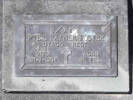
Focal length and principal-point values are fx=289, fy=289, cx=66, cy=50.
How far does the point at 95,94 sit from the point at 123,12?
1.41 meters

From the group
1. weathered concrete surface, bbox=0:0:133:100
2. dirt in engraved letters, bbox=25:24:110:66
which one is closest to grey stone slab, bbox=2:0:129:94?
weathered concrete surface, bbox=0:0:133:100

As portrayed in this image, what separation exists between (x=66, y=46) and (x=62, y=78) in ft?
1.69

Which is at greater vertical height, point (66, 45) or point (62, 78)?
point (66, 45)

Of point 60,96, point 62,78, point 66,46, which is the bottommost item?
point 60,96

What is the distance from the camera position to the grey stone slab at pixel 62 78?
15.1 feet

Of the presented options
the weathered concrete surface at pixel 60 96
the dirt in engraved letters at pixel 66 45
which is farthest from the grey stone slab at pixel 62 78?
the dirt in engraved letters at pixel 66 45

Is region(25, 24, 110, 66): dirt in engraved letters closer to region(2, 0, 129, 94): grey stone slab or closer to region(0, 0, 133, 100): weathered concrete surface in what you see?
region(2, 0, 129, 94): grey stone slab

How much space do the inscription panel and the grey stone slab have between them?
9 centimetres

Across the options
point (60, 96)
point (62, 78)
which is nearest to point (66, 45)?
point (62, 78)

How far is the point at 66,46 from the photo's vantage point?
4.64 meters

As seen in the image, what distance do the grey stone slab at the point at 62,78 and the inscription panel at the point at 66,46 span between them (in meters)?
0.09

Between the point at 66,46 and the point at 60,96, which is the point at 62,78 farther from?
the point at 66,46

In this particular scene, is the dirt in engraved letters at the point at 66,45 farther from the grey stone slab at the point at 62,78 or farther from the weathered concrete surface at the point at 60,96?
the weathered concrete surface at the point at 60,96

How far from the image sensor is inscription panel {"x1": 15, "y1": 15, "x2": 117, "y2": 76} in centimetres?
460
